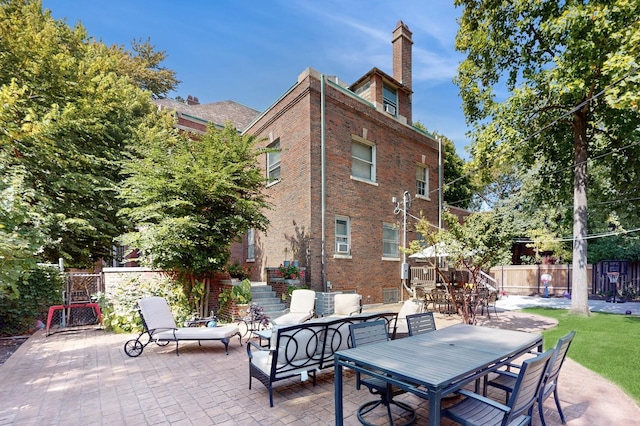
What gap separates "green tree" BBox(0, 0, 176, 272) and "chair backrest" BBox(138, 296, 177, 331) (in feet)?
16.0

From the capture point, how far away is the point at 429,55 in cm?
1314

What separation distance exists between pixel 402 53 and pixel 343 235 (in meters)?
9.67

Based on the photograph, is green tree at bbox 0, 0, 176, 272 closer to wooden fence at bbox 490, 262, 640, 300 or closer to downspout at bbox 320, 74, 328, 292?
downspout at bbox 320, 74, 328, 292

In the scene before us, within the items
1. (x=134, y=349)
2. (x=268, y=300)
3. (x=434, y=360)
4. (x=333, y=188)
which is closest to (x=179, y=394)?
(x=134, y=349)

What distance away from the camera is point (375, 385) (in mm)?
3570

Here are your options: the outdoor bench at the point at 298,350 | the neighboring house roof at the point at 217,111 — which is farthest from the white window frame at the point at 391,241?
the neighboring house roof at the point at 217,111

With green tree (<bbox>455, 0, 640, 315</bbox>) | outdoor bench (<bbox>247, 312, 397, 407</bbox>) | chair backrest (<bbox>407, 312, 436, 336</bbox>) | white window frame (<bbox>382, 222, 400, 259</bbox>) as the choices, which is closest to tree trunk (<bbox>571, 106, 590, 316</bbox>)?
green tree (<bbox>455, 0, 640, 315</bbox>)

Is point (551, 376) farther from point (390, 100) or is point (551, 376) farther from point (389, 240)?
point (390, 100)

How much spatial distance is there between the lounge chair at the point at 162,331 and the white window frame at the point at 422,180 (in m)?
12.0

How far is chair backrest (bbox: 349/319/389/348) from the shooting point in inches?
153

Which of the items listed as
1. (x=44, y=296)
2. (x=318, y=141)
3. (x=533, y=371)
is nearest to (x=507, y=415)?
(x=533, y=371)

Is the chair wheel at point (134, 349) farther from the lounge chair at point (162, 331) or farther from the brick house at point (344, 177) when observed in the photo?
the brick house at point (344, 177)

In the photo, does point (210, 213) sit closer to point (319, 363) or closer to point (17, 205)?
point (17, 205)

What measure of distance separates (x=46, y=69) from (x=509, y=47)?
16505 millimetres
